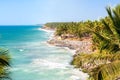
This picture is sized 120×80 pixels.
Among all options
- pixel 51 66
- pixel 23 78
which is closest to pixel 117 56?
pixel 23 78

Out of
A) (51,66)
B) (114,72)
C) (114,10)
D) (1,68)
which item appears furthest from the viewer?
(51,66)

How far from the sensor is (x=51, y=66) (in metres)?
52.5

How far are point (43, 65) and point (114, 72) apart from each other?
43246mm

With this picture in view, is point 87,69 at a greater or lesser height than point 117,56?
lesser

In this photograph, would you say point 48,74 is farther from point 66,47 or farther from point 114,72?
point 66,47

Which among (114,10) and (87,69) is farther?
(87,69)

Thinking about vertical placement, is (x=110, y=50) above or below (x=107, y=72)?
above

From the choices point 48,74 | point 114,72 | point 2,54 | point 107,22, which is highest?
point 107,22

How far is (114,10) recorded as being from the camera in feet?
39.8

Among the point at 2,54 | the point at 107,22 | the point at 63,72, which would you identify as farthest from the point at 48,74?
the point at 2,54

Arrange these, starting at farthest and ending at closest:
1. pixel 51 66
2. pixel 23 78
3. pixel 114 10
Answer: pixel 51 66 < pixel 23 78 < pixel 114 10

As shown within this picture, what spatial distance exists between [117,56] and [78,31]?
8627 centimetres

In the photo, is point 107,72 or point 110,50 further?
point 110,50

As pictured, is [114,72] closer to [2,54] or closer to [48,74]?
[2,54]
